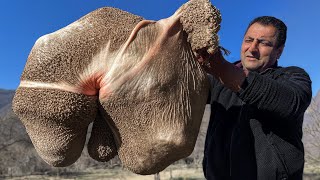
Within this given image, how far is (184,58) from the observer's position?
153cm

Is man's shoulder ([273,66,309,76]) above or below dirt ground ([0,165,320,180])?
above

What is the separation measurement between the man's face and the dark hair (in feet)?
0.09

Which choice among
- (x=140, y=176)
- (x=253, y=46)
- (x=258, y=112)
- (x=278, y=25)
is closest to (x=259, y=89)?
(x=258, y=112)

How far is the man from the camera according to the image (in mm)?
1666

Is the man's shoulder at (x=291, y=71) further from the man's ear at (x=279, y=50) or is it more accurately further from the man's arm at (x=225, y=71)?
the man's arm at (x=225, y=71)

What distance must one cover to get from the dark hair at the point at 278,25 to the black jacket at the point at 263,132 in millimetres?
245

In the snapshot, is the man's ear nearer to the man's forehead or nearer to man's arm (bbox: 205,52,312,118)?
the man's forehead

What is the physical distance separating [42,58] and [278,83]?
98 centimetres

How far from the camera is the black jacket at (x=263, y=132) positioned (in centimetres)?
172

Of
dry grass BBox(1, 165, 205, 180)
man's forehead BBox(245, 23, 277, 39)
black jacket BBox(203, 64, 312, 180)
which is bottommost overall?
dry grass BBox(1, 165, 205, 180)

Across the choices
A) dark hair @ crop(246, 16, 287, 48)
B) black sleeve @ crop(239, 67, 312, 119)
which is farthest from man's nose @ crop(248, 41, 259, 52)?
black sleeve @ crop(239, 67, 312, 119)

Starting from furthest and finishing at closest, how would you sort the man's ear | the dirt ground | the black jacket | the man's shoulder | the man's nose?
the dirt ground < the man's ear < the man's nose < the man's shoulder < the black jacket

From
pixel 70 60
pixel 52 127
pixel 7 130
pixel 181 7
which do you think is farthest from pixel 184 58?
pixel 7 130

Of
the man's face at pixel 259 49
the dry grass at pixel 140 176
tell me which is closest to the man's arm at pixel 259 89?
the man's face at pixel 259 49
